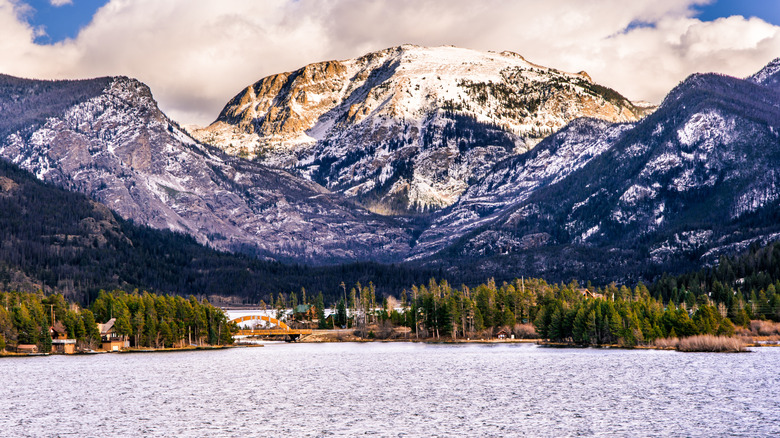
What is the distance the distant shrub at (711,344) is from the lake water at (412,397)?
4834 mm

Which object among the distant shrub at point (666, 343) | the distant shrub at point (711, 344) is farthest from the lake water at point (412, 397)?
the distant shrub at point (666, 343)

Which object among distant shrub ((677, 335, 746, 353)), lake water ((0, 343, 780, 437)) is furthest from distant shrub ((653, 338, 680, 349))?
lake water ((0, 343, 780, 437))

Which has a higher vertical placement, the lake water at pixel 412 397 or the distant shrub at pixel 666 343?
the distant shrub at pixel 666 343

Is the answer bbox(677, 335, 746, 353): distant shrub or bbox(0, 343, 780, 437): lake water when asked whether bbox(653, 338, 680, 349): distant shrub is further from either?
bbox(0, 343, 780, 437): lake water

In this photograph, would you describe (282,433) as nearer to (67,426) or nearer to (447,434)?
(447,434)

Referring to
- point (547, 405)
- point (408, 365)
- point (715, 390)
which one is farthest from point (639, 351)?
point (547, 405)

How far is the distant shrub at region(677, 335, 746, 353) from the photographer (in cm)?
18000

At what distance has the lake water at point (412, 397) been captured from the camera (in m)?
91.7

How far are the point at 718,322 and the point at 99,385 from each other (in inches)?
5330

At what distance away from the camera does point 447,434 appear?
287 feet

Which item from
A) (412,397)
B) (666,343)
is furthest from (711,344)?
(412,397)

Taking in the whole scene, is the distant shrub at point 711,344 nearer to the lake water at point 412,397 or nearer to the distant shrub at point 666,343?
the distant shrub at point 666,343

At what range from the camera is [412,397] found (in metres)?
117

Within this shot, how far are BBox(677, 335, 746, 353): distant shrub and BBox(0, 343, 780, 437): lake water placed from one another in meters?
4.83
